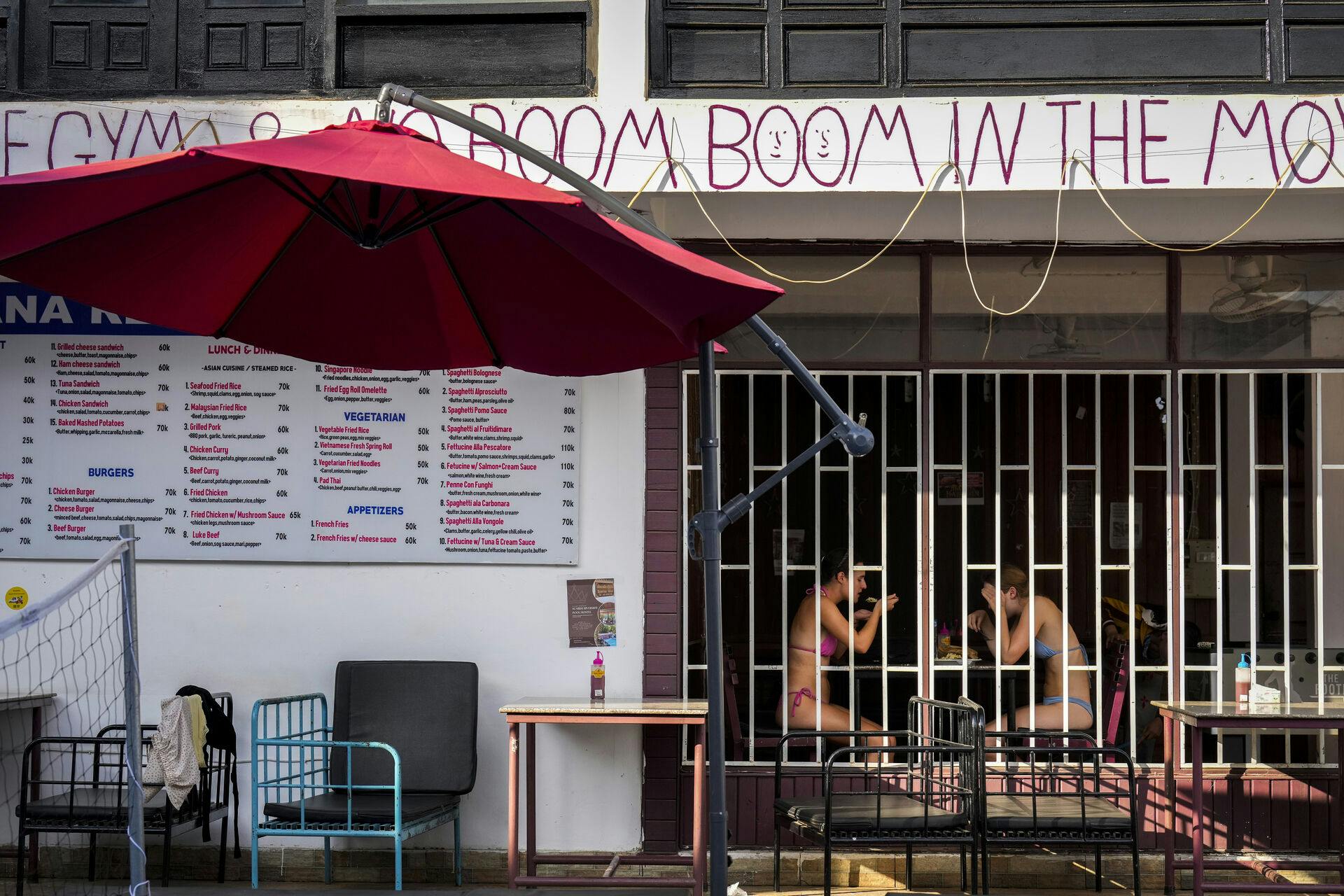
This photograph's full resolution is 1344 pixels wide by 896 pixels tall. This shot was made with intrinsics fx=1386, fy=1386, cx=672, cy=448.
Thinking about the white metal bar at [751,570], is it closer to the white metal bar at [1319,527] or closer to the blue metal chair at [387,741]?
the blue metal chair at [387,741]

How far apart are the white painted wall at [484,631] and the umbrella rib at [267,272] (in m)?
2.95

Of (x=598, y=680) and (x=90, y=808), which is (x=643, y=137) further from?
(x=90, y=808)

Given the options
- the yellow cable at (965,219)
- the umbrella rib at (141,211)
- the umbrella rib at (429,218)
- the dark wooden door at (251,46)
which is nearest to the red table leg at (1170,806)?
the yellow cable at (965,219)

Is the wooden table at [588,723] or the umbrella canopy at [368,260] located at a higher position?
the umbrella canopy at [368,260]

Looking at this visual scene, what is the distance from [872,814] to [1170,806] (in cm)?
179

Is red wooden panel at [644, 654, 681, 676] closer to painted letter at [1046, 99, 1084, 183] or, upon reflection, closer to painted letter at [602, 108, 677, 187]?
painted letter at [602, 108, 677, 187]

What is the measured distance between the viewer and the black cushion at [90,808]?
6.43 m

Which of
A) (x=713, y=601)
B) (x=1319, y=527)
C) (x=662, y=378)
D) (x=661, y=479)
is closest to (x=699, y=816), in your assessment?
(x=661, y=479)

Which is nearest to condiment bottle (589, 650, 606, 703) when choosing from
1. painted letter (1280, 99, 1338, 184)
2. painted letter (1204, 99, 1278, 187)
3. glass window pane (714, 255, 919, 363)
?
glass window pane (714, 255, 919, 363)

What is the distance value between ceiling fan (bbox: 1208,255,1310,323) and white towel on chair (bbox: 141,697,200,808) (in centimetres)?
566

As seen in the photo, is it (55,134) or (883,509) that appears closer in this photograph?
(55,134)

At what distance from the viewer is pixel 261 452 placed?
24.2 ft

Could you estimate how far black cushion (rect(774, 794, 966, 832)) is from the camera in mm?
6121

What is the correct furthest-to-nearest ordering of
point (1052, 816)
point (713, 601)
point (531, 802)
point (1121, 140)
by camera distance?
point (1121, 140)
point (531, 802)
point (1052, 816)
point (713, 601)
